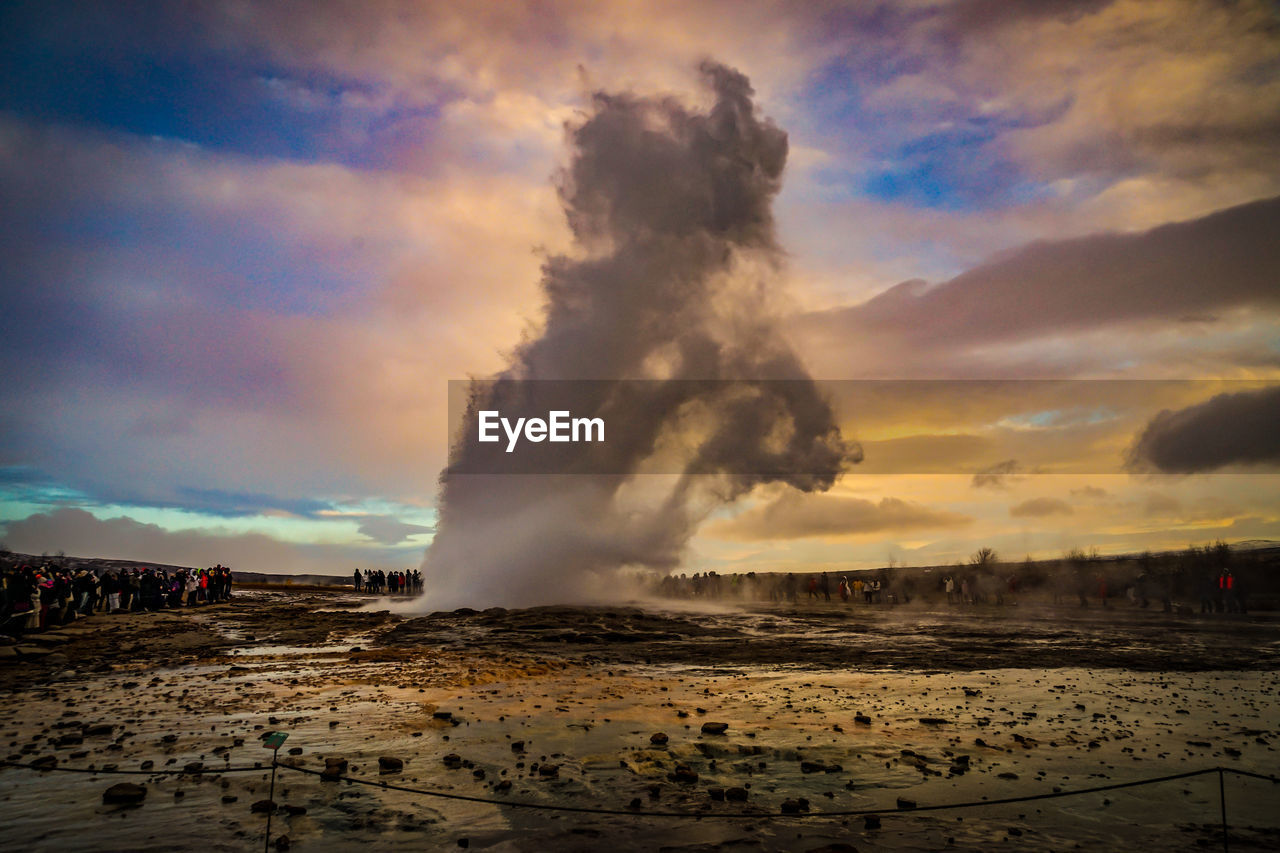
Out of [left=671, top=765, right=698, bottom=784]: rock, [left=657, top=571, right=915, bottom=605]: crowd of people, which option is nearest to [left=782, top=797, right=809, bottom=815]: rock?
[left=671, top=765, right=698, bottom=784]: rock

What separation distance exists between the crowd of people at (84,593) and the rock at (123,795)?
2086 centimetres

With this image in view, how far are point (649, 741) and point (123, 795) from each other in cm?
781

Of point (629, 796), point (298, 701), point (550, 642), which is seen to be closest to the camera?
point (629, 796)

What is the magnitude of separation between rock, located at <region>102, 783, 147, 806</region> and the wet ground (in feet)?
0.44

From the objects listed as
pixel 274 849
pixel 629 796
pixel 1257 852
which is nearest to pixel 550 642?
pixel 629 796

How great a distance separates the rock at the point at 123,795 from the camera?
9.58m

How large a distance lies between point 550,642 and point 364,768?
18.0 m

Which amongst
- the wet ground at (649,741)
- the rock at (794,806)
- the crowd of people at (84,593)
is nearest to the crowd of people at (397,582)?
the crowd of people at (84,593)

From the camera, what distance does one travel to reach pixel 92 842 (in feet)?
27.4

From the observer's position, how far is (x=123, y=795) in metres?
9.63

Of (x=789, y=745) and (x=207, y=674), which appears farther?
(x=207, y=674)

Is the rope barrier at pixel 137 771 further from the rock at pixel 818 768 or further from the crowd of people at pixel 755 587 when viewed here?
the crowd of people at pixel 755 587

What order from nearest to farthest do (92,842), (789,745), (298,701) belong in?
1. (92,842)
2. (789,745)
3. (298,701)

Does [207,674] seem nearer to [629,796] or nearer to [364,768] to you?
[364,768]
